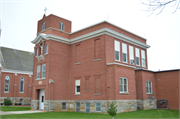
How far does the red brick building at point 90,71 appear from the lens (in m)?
23.4

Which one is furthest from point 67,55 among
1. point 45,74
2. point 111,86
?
point 111,86

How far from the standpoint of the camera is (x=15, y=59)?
47.5m

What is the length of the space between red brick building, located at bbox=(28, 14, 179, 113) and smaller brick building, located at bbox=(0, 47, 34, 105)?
17856mm

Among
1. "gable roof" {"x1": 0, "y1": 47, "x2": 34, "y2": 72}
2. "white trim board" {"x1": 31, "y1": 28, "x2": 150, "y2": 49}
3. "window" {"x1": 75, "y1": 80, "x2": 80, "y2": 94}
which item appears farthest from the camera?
"gable roof" {"x1": 0, "y1": 47, "x2": 34, "y2": 72}

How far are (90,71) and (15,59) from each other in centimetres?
2962

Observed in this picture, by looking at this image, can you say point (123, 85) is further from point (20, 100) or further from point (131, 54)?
point (20, 100)

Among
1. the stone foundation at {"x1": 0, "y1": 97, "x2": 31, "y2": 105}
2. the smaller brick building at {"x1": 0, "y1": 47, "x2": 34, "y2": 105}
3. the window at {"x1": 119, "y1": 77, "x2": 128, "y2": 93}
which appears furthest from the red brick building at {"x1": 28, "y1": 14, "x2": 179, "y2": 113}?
the stone foundation at {"x1": 0, "y1": 97, "x2": 31, "y2": 105}

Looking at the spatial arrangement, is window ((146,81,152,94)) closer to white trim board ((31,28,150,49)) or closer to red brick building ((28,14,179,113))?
red brick building ((28,14,179,113))

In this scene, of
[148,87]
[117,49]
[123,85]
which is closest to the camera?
[123,85]

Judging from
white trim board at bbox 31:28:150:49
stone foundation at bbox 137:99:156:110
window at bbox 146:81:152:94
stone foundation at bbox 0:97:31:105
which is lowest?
stone foundation at bbox 0:97:31:105

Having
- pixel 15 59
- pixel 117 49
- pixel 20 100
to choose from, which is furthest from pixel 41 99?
pixel 15 59

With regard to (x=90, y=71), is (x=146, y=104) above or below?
below

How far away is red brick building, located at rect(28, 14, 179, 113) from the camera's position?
921 inches

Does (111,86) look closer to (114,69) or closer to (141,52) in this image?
(114,69)
